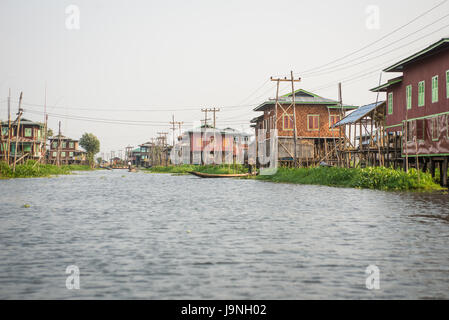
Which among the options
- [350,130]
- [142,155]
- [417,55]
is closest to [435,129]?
[417,55]

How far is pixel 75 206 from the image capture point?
66.3 feet

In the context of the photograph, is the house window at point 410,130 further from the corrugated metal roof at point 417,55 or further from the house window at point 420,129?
the corrugated metal roof at point 417,55

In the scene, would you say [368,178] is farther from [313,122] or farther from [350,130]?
[313,122]

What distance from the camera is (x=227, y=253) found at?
9.74m

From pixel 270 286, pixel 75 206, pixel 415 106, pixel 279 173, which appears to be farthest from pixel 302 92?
pixel 270 286

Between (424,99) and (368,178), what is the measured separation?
5948 mm

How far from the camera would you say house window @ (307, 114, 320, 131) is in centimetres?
5253

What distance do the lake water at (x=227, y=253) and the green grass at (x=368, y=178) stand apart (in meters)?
10.5

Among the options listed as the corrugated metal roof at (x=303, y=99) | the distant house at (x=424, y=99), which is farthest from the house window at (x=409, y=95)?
the corrugated metal roof at (x=303, y=99)

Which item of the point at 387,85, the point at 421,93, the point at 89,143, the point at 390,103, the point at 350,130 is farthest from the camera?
the point at 89,143

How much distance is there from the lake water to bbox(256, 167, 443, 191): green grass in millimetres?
10530

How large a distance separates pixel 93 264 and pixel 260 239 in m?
4.23
